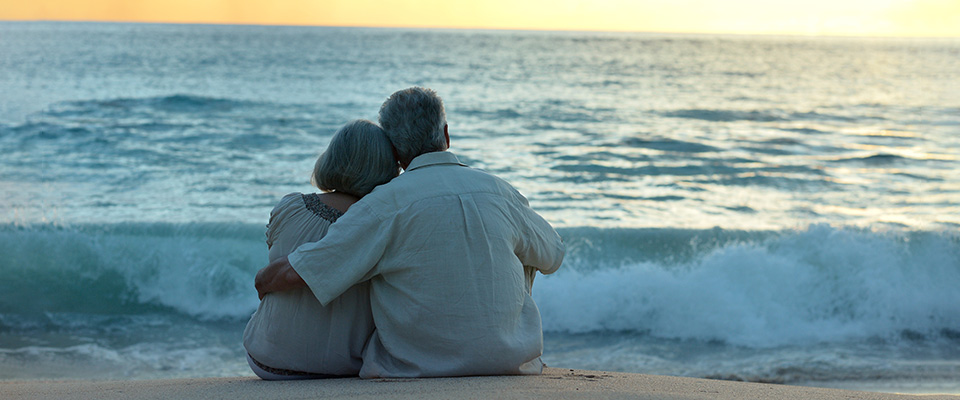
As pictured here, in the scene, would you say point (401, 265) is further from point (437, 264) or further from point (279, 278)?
point (279, 278)

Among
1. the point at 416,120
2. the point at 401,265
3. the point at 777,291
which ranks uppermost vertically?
the point at 416,120

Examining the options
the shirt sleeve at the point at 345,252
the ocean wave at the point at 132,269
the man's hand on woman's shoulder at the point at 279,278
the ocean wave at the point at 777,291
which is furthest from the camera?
the ocean wave at the point at 132,269

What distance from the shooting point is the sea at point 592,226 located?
5070mm

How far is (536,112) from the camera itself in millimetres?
18188

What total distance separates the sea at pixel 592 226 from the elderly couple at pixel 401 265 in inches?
90.2

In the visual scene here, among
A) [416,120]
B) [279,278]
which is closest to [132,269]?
[279,278]

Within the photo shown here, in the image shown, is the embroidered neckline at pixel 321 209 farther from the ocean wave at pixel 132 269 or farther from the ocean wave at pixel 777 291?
the ocean wave at pixel 132 269

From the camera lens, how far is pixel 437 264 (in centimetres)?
226

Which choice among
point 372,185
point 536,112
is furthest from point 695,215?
point 536,112

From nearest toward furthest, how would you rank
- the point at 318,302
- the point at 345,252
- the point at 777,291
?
the point at 345,252, the point at 318,302, the point at 777,291

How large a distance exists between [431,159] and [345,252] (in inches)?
16.1

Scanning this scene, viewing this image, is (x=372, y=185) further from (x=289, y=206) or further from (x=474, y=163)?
(x=474, y=163)

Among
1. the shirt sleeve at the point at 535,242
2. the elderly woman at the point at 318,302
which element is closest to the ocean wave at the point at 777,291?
the shirt sleeve at the point at 535,242

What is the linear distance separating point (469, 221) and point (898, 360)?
3.93 m
